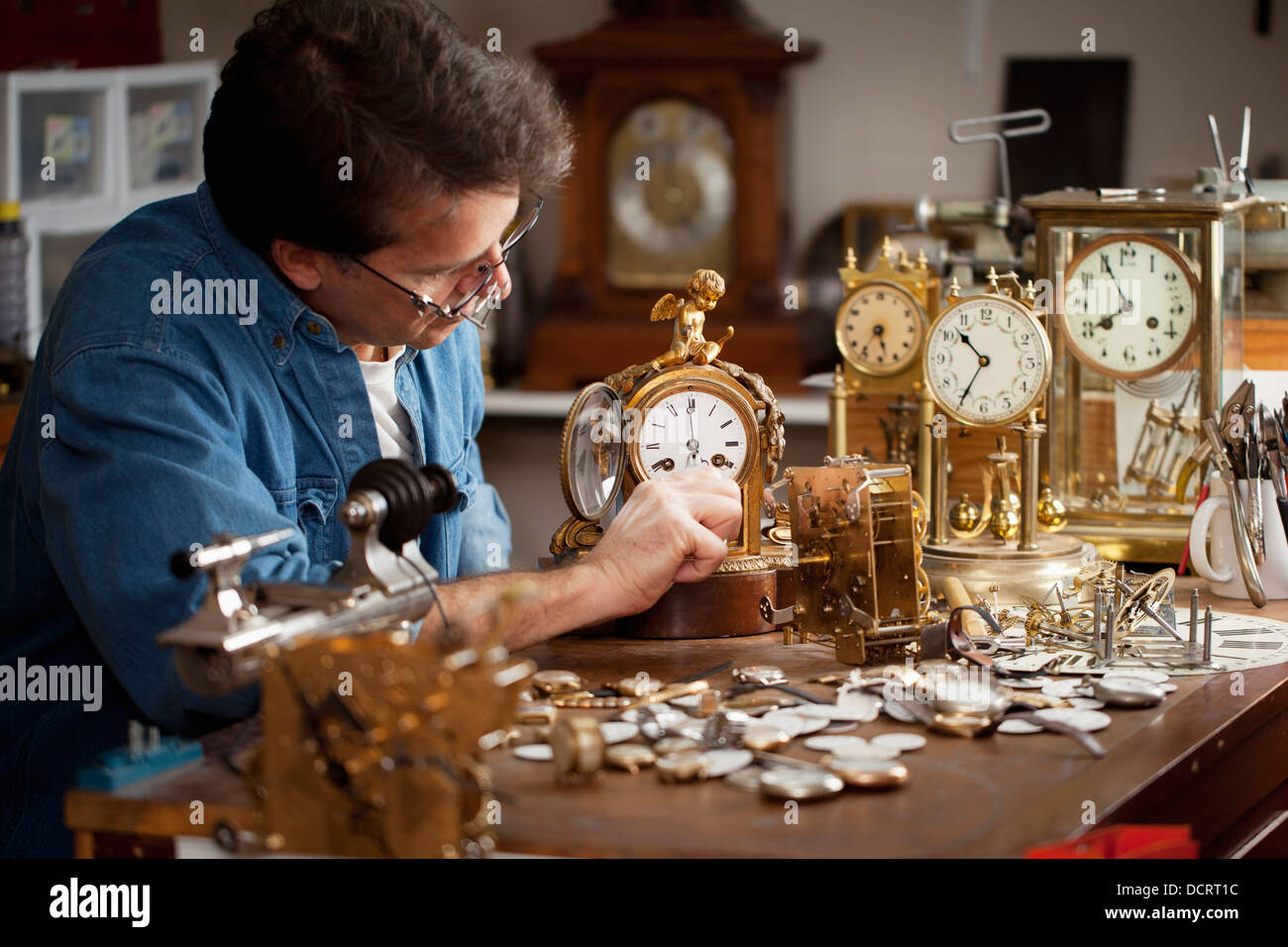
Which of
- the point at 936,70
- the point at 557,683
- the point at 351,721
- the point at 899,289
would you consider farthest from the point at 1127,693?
the point at 936,70

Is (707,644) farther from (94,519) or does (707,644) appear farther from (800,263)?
(800,263)

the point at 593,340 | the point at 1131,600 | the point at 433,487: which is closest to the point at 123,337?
the point at 433,487

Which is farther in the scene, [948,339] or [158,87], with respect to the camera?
[158,87]

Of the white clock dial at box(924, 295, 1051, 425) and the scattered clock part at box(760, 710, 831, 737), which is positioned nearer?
the scattered clock part at box(760, 710, 831, 737)

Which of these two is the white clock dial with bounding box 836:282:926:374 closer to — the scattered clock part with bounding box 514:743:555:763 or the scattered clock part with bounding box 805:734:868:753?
the scattered clock part with bounding box 805:734:868:753

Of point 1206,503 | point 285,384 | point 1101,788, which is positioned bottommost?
point 1101,788

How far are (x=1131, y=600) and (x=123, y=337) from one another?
1.30 m

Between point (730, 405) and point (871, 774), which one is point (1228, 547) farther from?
point (871, 774)

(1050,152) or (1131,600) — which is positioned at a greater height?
(1050,152)

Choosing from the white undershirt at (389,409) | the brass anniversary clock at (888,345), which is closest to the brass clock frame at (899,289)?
the brass anniversary clock at (888,345)

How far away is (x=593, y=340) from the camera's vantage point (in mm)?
6094

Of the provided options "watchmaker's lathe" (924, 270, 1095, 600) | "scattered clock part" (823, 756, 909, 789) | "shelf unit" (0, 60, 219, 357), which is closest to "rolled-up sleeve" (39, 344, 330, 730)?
"scattered clock part" (823, 756, 909, 789)

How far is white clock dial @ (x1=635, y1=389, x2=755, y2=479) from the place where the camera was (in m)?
2.14

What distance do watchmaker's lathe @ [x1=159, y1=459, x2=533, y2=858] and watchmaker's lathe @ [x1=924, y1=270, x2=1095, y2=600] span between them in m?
1.14
